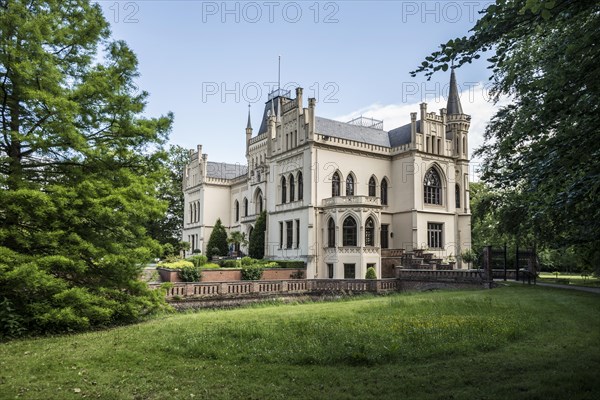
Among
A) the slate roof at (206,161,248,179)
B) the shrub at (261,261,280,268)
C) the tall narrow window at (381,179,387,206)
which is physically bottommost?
the shrub at (261,261,280,268)

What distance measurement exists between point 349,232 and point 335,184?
13.5 ft

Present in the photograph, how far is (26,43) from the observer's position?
495 inches

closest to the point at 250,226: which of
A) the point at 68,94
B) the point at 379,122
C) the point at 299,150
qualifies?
the point at 299,150

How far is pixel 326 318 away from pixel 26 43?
427 inches

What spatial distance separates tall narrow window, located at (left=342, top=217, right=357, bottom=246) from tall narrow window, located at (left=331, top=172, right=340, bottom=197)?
9.40 feet

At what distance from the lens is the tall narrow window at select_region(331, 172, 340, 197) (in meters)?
35.3

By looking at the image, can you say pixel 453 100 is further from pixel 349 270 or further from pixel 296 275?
pixel 296 275

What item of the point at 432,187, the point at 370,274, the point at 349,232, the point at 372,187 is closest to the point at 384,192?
the point at 372,187

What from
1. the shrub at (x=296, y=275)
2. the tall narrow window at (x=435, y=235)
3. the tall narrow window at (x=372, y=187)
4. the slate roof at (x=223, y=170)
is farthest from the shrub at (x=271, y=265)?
the slate roof at (x=223, y=170)

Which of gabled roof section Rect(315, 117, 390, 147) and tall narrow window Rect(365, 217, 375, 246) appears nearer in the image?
tall narrow window Rect(365, 217, 375, 246)

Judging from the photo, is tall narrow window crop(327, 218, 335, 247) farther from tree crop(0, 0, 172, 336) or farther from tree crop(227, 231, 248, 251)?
tree crop(0, 0, 172, 336)

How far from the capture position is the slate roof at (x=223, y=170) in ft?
176

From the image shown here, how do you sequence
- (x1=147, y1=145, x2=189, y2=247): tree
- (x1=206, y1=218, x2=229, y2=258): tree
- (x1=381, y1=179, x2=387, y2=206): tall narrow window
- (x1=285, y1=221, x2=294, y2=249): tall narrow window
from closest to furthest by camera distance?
(x1=285, y1=221, x2=294, y2=249): tall narrow window
(x1=381, y1=179, x2=387, y2=206): tall narrow window
(x1=206, y1=218, x2=229, y2=258): tree
(x1=147, y1=145, x2=189, y2=247): tree

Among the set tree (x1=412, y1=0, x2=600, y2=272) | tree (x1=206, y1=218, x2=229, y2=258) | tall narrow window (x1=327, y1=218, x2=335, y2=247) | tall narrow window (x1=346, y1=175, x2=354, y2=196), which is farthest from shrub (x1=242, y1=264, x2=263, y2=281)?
tree (x1=412, y1=0, x2=600, y2=272)
